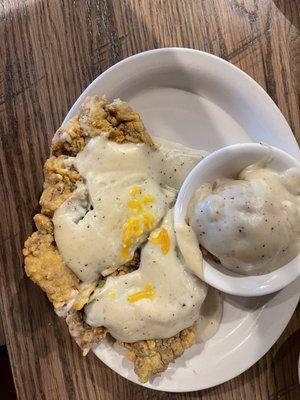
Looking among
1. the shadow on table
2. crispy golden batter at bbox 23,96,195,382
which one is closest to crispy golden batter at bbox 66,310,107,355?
crispy golden batter at bbox 23,96,195,382

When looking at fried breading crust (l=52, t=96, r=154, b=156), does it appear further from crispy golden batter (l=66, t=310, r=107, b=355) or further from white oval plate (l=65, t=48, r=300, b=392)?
crispy golden batter (l=66, t=310, r=107, b=355)

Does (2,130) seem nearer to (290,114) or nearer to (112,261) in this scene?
(112,261)

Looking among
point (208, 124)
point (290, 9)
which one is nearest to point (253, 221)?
point (208, 124)

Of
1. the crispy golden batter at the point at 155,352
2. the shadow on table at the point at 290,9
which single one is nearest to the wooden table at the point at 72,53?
the shadow on table at the point at 290,9

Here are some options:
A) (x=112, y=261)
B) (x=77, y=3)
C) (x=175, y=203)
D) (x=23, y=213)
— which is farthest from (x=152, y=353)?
(x=77, y=3)

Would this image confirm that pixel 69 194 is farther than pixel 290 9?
No

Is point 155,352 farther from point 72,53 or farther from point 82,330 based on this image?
point 72,53
